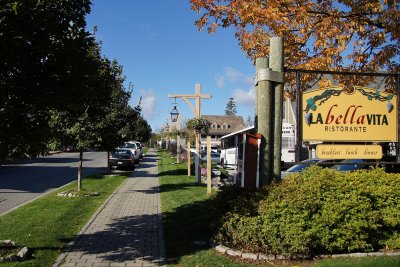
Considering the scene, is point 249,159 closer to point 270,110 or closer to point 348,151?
point 270,110

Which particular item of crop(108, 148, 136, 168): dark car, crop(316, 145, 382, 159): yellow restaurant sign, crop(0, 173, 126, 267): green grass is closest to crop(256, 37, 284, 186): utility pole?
crop(316, 145, 382, 159): yellow restaurant sign

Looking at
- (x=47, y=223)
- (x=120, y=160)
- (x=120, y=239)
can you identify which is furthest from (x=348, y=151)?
(x=120, y=160)

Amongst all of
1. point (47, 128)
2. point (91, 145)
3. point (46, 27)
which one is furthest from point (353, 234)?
point (91, 145)

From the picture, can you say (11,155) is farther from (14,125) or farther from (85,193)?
(85,193)

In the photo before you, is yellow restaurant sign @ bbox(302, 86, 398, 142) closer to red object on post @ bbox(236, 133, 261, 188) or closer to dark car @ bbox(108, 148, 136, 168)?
red object on post @ bbox(236, 133, 261, 188)

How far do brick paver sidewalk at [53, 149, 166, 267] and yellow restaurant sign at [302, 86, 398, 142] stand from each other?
3.30m

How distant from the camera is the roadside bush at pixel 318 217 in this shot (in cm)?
604

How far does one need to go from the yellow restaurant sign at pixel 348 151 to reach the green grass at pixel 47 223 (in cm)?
468

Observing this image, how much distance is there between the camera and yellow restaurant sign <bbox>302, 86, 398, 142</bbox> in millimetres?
7305

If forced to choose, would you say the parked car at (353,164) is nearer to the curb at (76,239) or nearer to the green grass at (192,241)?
the green grass at (192,241)

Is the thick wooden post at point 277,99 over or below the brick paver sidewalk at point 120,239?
over

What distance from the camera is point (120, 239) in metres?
7.82

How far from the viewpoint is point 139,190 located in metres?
16.2

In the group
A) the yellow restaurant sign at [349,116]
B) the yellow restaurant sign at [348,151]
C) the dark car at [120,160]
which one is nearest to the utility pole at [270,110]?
the yellow restaurant sign at [349,116]
